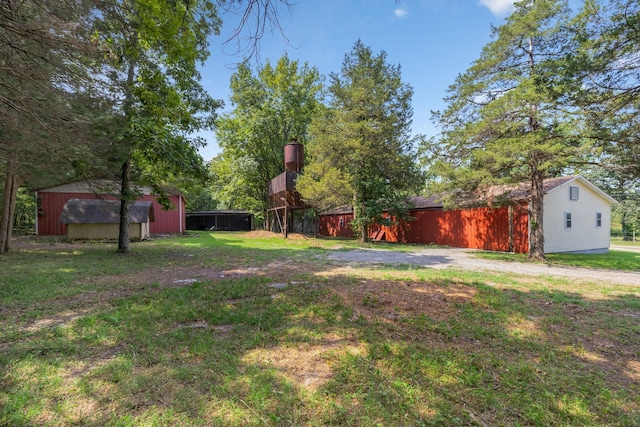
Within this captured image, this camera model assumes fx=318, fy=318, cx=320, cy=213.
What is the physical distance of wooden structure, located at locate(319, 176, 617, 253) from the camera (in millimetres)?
14422

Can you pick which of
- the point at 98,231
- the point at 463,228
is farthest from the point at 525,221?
the point at 98,231

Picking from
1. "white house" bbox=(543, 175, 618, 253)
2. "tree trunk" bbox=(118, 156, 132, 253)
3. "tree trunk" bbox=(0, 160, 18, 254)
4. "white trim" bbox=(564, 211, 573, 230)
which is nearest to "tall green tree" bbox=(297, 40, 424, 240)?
"white house" bbox=(543, 175, 618, 253)

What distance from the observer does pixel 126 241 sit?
11.8 metres

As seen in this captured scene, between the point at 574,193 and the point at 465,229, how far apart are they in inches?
208

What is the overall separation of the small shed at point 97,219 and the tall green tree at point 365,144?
9366mm

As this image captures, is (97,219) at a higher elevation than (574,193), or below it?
below

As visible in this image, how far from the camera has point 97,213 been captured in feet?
56.5

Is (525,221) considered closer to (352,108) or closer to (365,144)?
(365,144)

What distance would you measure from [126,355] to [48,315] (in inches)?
89.3

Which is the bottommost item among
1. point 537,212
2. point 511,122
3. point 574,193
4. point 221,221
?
point 221,221

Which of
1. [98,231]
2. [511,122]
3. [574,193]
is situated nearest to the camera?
[511,122]

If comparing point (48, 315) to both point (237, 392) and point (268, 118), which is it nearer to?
point (237, 392)

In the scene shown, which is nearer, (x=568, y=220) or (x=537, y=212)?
(x=537, y=212)

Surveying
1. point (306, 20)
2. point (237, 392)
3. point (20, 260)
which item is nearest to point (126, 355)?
point (237, 392)
